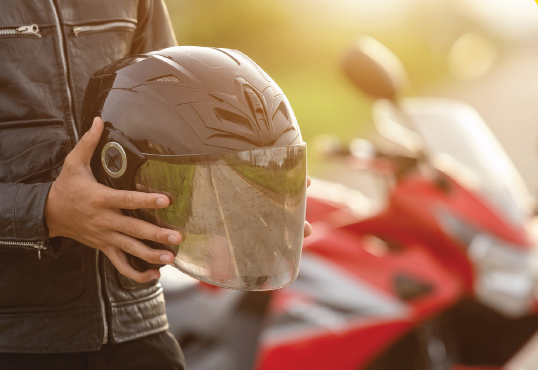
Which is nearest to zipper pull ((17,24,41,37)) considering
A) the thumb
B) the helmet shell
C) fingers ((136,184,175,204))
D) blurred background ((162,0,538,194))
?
the helmet shell

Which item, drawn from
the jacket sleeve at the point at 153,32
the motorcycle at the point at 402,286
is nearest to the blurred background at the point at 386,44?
the motorcycle at the point at 402,286

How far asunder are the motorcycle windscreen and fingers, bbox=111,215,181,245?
0.08 m

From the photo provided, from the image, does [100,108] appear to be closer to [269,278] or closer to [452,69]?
[269,278]

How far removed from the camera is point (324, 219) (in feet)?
8.48

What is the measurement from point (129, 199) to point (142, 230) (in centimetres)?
5

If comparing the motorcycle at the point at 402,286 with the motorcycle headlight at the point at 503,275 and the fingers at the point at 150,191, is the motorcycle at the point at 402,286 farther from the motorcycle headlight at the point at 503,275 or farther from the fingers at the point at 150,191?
the fingers at the point at 150,191

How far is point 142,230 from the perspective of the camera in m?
1.04

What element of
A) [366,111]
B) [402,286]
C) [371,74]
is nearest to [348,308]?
[402,286]

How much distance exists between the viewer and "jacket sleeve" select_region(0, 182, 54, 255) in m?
1.08

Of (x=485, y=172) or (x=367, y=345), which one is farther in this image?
(x=485, y=172)

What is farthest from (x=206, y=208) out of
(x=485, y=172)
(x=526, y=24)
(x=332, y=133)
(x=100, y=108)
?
(x=526, y=24)

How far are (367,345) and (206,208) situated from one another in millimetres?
1237

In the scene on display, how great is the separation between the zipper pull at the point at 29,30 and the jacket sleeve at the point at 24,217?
0.27 metres

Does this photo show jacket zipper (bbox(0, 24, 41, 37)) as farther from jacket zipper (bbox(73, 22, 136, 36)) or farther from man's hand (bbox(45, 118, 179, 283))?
man's hand (bbox(45, 118, 179, 283))
